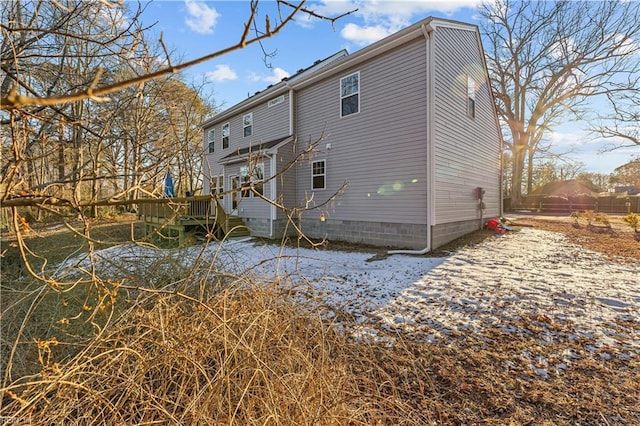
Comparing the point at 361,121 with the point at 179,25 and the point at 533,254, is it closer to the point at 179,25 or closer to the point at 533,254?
the point at 533,254

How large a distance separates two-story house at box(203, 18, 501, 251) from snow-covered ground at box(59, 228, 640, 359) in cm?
173

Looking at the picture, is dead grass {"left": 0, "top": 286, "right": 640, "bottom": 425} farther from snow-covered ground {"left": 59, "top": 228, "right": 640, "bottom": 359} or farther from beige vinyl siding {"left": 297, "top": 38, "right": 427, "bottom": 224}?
beige vinyl siding {"left": 297, "top": 38, "right": 427, "bottom": 224}

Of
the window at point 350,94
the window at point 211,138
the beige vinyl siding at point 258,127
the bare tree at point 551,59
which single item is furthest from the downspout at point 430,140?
the bare tree at point 551,59

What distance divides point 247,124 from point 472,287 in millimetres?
11880

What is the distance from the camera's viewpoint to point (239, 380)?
1.71 meters

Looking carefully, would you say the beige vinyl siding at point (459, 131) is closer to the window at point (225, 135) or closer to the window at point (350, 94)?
the window at point (350, 94)

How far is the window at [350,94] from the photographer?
958cm

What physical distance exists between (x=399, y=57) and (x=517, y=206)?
70.8 ft

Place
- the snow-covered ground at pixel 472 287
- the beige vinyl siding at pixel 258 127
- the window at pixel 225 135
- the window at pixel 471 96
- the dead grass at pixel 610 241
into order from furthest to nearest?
1. the window at pixel 225 135
2. the beige vinyl siding at pixel 258 127
3. the window at pixel 471 96
4. the dead grass at pixel 610 241
5. the snow-covered ground at pixel 472 287

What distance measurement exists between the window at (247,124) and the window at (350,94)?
17.2 ft

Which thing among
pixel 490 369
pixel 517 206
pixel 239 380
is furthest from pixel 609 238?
pixel 517 206

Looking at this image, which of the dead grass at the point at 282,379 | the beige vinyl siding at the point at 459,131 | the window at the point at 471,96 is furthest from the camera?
the window at the point at 471,96

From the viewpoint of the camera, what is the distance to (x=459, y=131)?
9.49 metres

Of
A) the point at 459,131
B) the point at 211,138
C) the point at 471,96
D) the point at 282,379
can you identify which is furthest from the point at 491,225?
the point at 211,138
